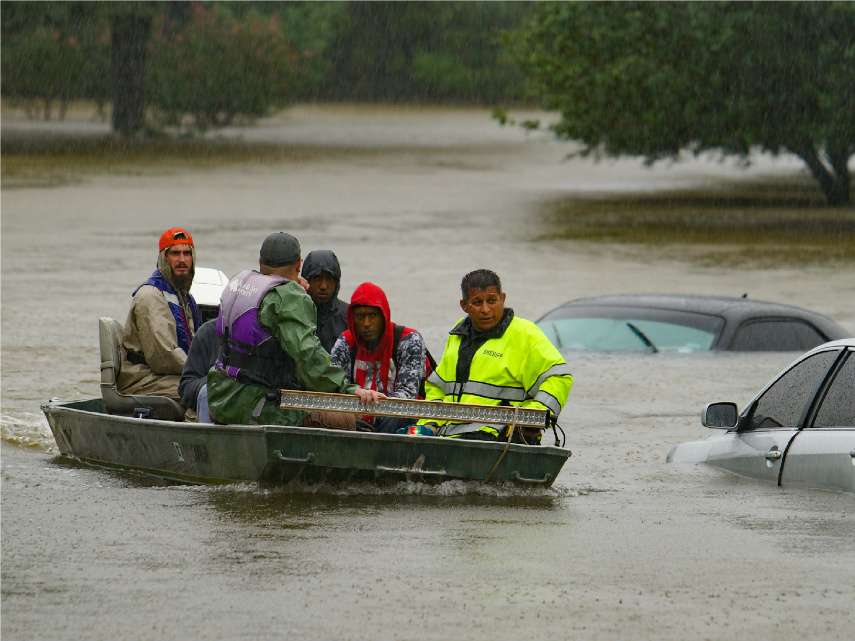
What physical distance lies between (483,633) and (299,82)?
6511 centimetres

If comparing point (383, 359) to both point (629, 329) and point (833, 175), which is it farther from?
point (833, 175)

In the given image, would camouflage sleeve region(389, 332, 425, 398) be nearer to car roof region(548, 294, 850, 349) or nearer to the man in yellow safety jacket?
the man in yellow safety jacket

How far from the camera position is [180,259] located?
11.8 metres

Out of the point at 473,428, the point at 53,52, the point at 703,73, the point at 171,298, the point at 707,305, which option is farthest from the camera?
the point at 53,52

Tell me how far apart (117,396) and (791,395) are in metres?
4.70

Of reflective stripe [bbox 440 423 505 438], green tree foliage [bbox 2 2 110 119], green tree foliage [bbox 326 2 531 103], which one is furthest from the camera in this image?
green tree foliage [bbox 326 2 531 103]

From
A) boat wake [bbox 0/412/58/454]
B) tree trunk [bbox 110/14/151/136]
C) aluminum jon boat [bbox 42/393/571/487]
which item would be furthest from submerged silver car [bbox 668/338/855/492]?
tree trunk [bbox 110/14/151/136]

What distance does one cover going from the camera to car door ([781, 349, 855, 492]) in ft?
27.6

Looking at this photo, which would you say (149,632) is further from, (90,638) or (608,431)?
(608,431)

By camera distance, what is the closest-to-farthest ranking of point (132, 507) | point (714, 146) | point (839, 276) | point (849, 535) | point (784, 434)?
point (849, 535) < point (784, 434) < point (132, 507) < point (839, 276) < point (714, 146)

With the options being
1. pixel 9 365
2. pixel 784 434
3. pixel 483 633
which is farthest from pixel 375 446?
pixel 9 365

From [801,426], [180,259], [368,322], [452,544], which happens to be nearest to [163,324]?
[180,259]

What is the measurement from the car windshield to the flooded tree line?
1991 centimetres

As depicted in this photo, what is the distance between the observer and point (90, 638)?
22.5 ft
